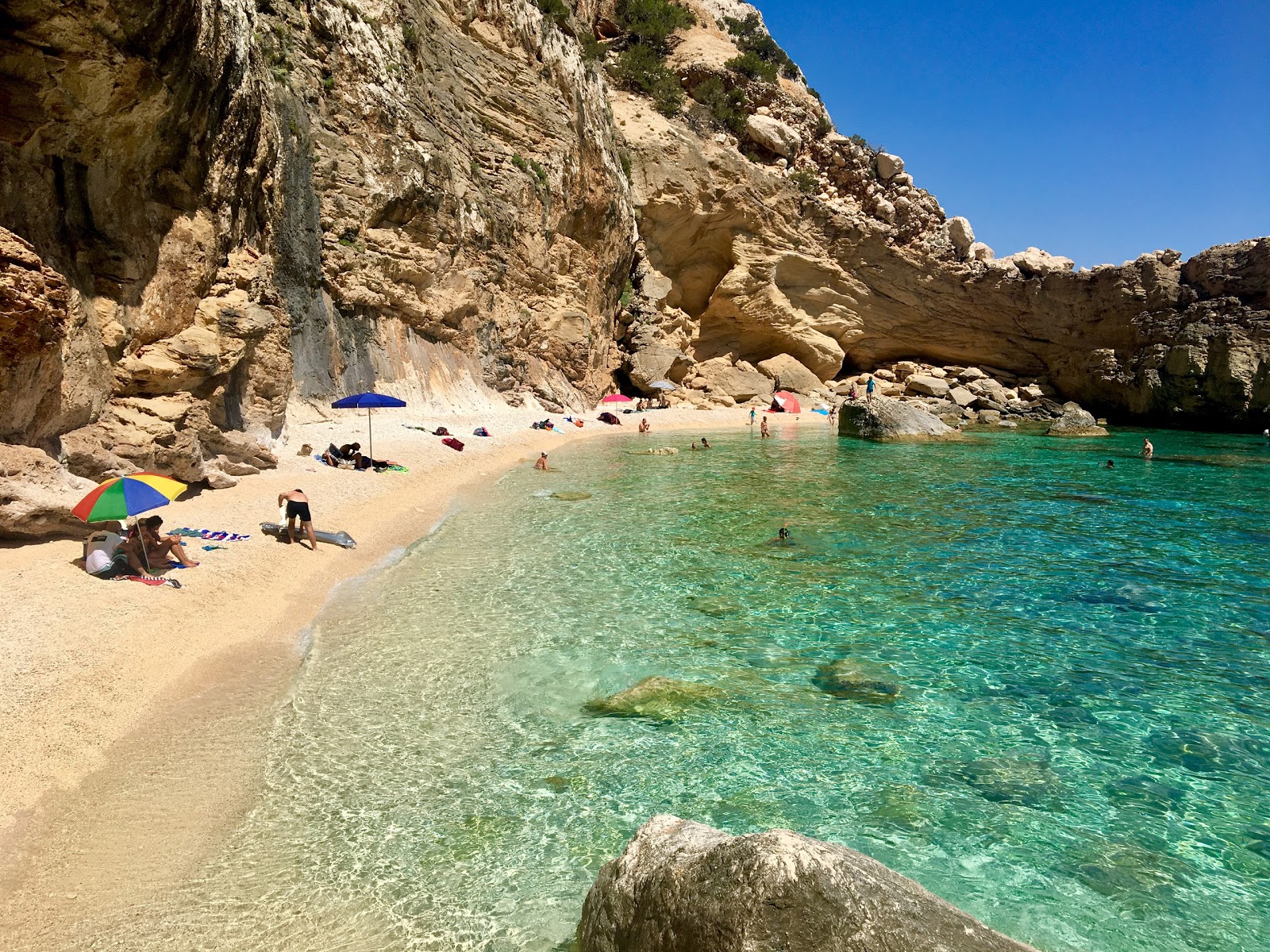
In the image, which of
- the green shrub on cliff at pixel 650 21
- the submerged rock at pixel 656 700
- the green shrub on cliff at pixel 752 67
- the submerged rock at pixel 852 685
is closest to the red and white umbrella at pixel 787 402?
the green shrub on cliff at pixel 752 67

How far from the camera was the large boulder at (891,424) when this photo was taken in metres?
30.9

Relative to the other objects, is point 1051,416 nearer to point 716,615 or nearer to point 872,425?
point 872,425

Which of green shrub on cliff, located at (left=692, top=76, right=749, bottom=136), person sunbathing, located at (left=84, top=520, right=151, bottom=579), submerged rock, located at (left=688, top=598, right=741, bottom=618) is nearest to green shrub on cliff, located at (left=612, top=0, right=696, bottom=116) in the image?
green shrub on cliff, located at (left=692, top=76, right=749, bottom=136)

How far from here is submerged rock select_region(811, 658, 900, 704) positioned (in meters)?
6.75

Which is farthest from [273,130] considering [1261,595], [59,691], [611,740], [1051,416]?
[1051,416]

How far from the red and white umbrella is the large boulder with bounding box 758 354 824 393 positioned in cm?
258

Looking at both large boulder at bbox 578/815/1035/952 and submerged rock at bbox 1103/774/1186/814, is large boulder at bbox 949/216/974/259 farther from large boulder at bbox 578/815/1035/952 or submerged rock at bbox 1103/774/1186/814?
large boulder at bbox 578/815/1035/952

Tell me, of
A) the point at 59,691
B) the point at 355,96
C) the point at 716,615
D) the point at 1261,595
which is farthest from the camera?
the point at 355,96

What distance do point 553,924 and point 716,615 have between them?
17.1 ft

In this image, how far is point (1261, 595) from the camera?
32.6 ft

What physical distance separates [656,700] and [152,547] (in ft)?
20.7

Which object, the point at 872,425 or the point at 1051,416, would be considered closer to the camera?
the point at 872,425

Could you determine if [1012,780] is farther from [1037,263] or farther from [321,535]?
[1037,263]

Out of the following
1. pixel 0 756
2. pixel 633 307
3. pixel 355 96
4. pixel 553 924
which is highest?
pixel 355 96
